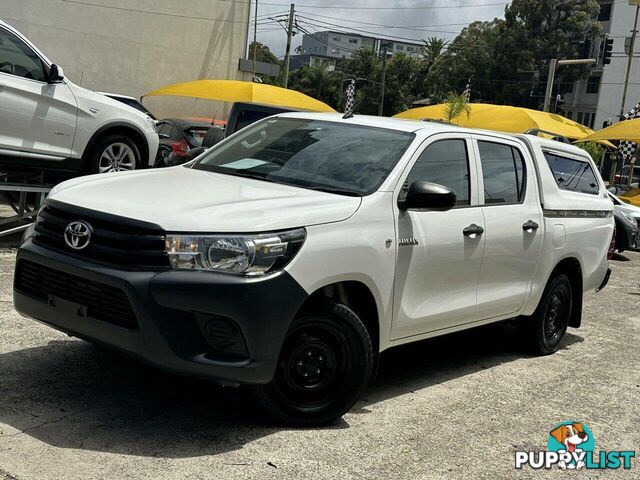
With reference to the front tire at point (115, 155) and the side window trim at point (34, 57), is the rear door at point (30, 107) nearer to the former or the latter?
the side window trim at point (34, 57)

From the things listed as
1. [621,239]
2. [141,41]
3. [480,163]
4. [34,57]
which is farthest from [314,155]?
[141,41]

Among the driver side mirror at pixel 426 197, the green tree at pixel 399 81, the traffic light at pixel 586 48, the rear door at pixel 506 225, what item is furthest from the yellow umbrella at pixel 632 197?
the green tree at pixel 399 81

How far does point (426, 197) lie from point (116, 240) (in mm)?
1809

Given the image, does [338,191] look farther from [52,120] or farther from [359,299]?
[52,120]

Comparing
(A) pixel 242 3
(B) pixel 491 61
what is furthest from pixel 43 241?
(B) pixel 491 61

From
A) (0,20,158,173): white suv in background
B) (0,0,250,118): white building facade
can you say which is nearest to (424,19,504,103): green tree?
(0,0,250,118): white building facade

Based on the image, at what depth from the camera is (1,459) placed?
3680 millimetres

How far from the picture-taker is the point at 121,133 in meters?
9.60

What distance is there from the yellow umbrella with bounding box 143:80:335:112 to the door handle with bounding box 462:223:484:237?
1018 cm

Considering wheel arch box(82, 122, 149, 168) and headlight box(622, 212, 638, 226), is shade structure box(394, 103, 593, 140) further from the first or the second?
wheel arch box(82, 122, 149, 168)

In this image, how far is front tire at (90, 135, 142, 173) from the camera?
9266 mm

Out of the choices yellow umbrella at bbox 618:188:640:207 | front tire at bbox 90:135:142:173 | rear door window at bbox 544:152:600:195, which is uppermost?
rear door window at bbox 544:152:600:195

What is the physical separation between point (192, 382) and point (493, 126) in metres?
14.7

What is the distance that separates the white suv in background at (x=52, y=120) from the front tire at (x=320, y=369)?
533 centimetres
